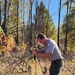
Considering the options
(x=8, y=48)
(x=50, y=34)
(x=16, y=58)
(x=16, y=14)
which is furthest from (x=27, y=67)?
(x=50, y=34)

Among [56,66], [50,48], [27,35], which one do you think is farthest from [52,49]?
[27,35]

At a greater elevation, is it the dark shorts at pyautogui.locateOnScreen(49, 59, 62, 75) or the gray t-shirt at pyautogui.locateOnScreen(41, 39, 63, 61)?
the gray t-shirt at pyautogui.locateOnScreen(41, 39, 63, 61)

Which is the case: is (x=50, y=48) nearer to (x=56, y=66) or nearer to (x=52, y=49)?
(x=52, y=49)

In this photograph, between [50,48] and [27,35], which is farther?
[27,35]

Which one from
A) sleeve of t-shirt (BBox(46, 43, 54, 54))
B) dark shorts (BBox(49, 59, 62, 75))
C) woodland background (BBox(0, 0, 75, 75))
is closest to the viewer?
sleeve of t-shirt (BBox(46, 43, 54, 54))

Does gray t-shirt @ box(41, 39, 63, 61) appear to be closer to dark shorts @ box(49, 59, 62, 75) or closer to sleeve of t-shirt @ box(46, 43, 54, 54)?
sleeve of t-shirt @ box(46, 43, 54, 54)

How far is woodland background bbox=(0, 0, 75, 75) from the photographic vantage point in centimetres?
1630

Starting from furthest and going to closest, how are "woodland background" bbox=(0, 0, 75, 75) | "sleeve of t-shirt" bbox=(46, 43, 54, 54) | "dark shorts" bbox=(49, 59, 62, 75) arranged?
"woodland background" bbox=(0, 0, 75, 75)
"dark shorts" bbox=(49, 59, 62, 75)
"sleeve of t-shirt" bbox=(46, 43, 54, 54)

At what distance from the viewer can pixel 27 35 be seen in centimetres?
3956

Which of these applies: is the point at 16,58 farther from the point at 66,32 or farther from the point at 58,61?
the point at 66,32

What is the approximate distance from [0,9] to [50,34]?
79.0 ft

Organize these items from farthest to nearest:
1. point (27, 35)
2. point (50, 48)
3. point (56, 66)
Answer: point (27, 35) < point (56, 66) < point (50, 48)

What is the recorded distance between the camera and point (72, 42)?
53.4 meters

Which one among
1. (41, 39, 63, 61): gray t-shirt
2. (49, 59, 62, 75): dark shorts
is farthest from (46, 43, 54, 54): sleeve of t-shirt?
(49, 59, 62, 75): dark shorts
